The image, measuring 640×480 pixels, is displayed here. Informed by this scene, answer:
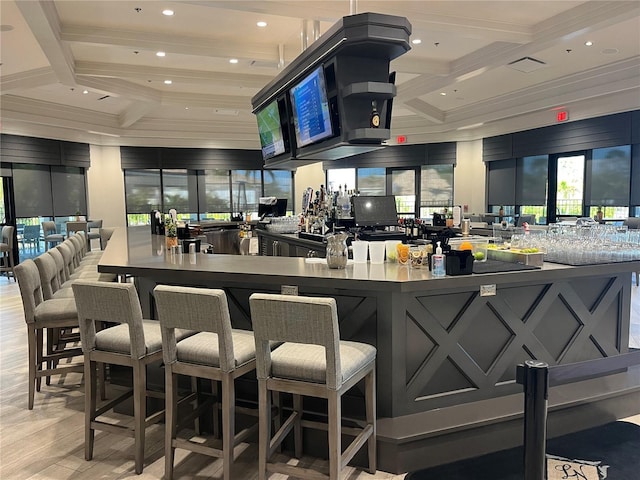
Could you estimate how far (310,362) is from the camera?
2223mm

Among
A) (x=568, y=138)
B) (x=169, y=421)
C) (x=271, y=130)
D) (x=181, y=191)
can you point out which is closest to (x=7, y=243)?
(x=181, y=191)

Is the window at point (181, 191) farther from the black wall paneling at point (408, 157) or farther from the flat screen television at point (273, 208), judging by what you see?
the black wall paneling at point (408, 157)

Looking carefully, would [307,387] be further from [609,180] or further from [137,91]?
[609,180]

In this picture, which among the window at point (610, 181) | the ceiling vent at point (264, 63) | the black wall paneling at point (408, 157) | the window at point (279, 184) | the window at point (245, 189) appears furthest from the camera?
the window at point (279, 184)

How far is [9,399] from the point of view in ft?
11.9

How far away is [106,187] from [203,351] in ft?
34.0

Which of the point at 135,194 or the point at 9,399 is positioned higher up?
the point at 135,194

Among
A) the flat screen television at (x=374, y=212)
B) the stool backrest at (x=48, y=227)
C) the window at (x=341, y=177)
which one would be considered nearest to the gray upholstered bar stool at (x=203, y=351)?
the flat screen television at (x=374, y=212)

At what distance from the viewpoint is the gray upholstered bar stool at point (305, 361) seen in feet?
6.89

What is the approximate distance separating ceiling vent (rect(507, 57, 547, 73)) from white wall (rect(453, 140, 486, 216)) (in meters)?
4.18

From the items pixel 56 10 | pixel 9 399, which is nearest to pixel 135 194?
pixel 56 10

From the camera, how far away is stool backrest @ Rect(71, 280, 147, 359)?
99.7 inches

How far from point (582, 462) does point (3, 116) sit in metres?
10.5

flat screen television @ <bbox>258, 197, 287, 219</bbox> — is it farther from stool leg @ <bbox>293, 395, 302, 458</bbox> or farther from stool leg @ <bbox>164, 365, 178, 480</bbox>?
stool leg @ <bbox>164, 365, 178, 480</bbox>
